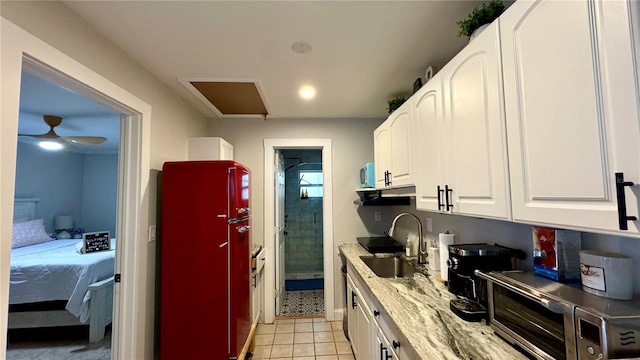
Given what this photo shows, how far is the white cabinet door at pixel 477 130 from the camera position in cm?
105

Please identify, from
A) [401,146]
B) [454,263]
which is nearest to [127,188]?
[401,146]

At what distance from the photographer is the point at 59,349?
257 centimetres

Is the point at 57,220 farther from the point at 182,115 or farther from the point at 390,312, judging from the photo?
the point at 390,312

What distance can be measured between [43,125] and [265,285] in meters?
3.72

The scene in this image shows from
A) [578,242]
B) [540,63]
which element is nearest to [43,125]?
[540,63]

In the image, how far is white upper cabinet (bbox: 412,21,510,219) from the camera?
106 centimetres

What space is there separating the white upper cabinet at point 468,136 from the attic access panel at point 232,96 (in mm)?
1494

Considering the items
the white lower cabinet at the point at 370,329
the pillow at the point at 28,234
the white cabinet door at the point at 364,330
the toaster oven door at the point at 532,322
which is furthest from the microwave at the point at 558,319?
the pillow at the point at 28,234

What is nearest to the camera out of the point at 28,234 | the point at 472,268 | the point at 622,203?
the point at 622,203

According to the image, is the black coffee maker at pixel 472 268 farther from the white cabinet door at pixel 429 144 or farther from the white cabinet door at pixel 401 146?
the white cabinet door at pixel 401 146

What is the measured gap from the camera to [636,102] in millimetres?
620

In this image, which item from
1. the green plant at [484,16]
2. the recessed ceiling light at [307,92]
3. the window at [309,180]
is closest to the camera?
the green plant at [484,16]

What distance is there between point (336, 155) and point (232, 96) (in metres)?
1.37

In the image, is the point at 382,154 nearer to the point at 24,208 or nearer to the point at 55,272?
the point at 55,272
